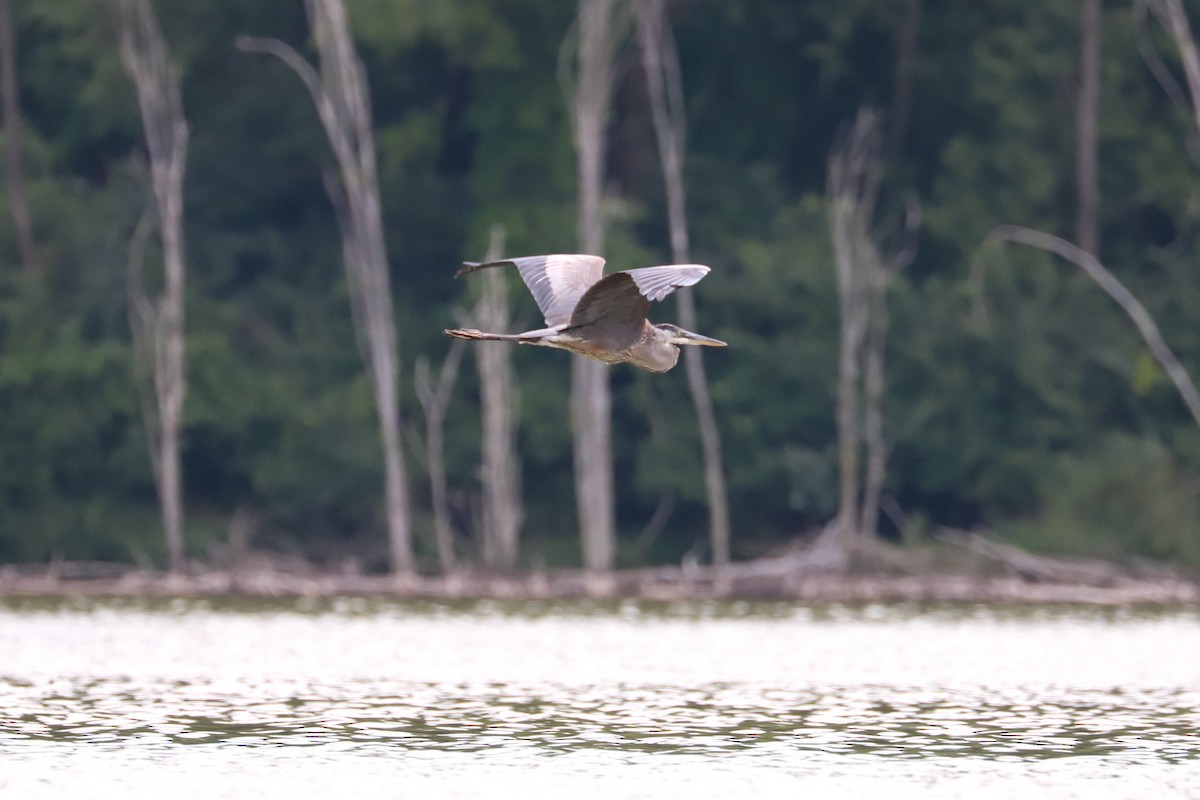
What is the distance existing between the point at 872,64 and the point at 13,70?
1220 cm

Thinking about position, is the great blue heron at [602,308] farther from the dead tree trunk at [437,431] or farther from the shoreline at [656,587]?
the dead tree trunk at [437,431]

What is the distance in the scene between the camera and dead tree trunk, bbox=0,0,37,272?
33500 millimetres

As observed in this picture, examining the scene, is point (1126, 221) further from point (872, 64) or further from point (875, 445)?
point (875, 445)

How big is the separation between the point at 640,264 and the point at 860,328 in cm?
312

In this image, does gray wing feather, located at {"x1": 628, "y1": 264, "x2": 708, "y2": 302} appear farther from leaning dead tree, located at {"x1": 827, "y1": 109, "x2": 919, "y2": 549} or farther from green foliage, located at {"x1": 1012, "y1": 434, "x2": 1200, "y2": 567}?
green foliage, located at {"x1": 1012, "y1": 434, "x2": 1200, "y2": 567}

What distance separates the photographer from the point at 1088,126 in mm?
31406

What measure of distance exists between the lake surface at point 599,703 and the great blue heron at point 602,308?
2231 millimetres

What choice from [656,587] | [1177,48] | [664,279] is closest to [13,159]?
[656,587]

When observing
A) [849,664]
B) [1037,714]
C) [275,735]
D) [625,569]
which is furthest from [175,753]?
[625,569]

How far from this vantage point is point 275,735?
46.6 feet

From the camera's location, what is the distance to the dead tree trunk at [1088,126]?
3122cm

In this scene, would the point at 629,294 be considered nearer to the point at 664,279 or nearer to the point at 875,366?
the point at 664,279

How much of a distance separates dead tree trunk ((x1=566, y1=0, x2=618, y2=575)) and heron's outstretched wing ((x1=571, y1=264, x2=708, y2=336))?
1681 cm

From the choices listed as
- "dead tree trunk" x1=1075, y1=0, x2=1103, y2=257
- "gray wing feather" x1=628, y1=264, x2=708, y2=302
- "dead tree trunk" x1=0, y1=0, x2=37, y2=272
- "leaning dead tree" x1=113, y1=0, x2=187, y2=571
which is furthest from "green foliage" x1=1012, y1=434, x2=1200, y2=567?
"gray wing feather" x1=628, y1=264, x2=708, y2=302
